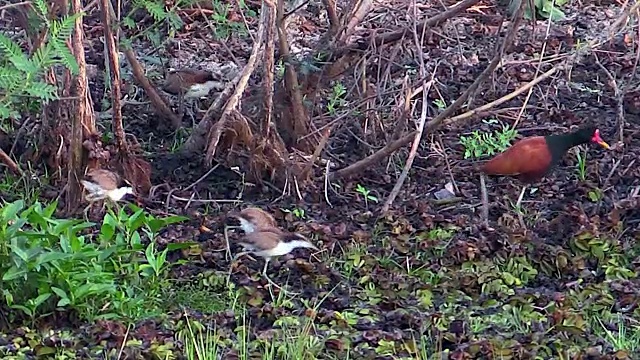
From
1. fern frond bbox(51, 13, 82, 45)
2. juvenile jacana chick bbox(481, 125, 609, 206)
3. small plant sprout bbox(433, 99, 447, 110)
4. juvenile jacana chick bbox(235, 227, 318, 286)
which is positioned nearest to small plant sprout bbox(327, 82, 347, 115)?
small plant sprout bbox(433, 99, 447, 110)

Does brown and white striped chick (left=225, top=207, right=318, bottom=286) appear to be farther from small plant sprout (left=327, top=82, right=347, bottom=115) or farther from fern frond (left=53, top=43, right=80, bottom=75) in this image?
small plant sprout (left=327, top=82, right=347, bottom=115)

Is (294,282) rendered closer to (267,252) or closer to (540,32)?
(267,252)

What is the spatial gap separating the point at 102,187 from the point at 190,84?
5.45 feet

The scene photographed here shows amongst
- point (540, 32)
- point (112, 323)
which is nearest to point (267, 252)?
point (112, 323)

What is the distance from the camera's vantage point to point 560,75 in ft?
27.1

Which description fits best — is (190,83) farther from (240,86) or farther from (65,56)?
(65,56)

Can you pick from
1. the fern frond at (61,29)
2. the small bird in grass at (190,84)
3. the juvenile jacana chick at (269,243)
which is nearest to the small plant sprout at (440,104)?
the small bird in grass at (190,84)

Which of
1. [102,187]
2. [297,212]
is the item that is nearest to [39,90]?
[102,187]

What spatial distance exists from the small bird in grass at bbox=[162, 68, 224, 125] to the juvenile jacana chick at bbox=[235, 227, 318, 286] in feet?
6.93

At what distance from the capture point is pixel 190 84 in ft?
24.3

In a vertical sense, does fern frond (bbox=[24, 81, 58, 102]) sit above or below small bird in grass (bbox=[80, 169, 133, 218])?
above

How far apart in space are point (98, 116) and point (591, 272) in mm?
3374

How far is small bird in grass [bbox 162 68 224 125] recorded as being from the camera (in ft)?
24.3

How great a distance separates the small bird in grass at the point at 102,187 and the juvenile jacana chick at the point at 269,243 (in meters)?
0.92
